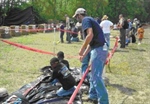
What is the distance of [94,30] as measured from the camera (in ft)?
18.0

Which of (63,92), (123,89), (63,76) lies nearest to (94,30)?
(63,76)

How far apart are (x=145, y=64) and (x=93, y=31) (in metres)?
6.98

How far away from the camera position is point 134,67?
11031 millimetres

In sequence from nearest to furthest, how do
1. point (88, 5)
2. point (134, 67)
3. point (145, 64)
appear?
point (134, 67) < point (145, 64) < point (88, 5)

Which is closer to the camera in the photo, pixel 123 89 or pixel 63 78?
pixel 63 78

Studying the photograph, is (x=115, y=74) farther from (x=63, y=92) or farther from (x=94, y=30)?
(x=94, y=30)

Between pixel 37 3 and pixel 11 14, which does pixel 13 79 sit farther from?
pixel 37 3

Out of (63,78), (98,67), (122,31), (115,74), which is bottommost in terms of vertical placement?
(115,74)

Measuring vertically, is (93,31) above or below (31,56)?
above

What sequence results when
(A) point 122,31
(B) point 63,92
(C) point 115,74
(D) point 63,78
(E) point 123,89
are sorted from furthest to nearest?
(A) point 122,31, (C) point 115,74, (E) point 123,89, (B) point 63,92, (D) point 63,78

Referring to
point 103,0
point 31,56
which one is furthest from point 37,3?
point 31,56

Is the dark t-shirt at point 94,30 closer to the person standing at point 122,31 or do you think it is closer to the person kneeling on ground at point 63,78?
the person kneeling on ground at point 63,78

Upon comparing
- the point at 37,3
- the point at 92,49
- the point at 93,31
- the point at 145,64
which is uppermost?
the point at 37,3

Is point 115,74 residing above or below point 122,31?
below
